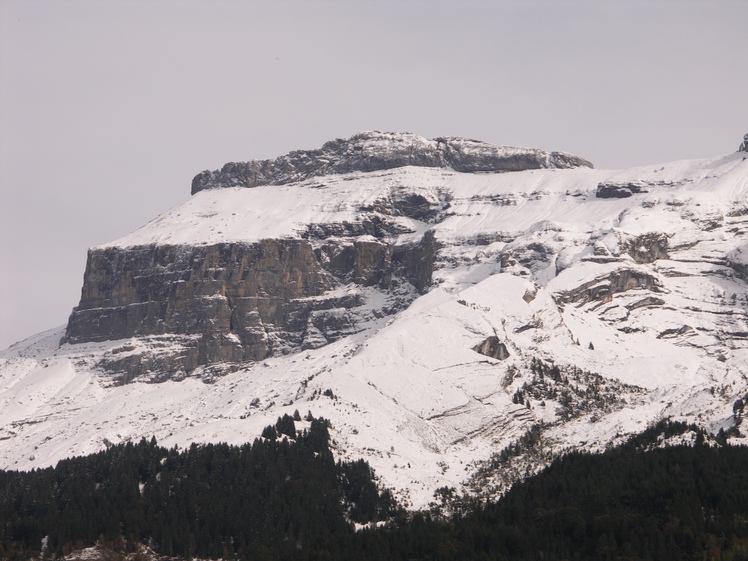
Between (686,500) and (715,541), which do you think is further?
(686,500)

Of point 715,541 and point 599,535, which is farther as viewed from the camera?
point 599,535

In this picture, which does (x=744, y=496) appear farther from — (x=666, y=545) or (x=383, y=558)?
(x=383, y=558)

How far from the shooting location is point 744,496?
197250 millimetres

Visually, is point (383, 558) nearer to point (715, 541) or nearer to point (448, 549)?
point (448, 549)

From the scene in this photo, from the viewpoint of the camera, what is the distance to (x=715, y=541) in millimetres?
184875

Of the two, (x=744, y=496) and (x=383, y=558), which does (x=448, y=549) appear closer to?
(x=383, y=558)

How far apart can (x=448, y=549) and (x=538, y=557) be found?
12726 millimetres

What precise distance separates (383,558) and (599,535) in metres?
29.3

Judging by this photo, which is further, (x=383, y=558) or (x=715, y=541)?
(x=383, y=558)

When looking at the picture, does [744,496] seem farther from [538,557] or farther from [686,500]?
[538,557]

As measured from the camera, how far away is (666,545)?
619 feet

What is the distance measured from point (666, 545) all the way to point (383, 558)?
38141 mm

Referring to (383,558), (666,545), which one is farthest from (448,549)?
(666,545)

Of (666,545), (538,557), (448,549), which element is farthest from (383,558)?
(666,545)
